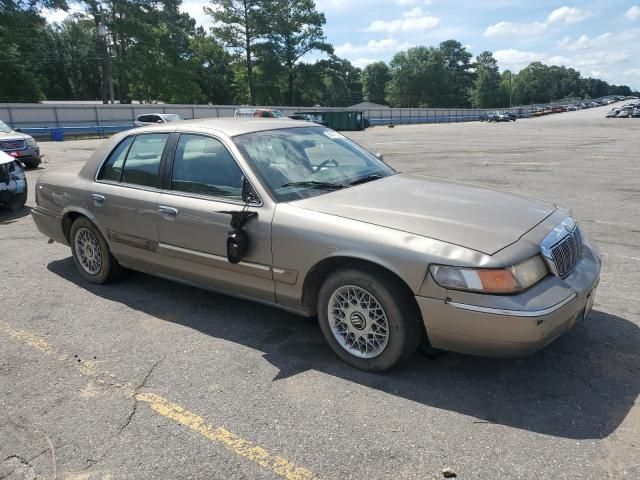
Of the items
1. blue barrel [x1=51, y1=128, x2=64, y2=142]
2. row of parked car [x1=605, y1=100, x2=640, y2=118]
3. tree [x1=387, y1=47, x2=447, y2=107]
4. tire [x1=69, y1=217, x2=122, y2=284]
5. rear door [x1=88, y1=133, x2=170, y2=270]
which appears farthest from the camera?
tree [x1=387, y1=47, x2=447, y2=107]

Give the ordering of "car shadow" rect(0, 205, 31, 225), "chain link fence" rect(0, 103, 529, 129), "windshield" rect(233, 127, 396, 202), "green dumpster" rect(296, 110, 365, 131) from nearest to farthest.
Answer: "windshield" rect(233, 127, 396, 202), "car shadow" rect(0, 205, 31, 225), "chain link fence" rect(0, 103, 529, 129), "green dumpster" rect(296, 110, 365, 131)

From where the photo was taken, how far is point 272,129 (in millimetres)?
4398

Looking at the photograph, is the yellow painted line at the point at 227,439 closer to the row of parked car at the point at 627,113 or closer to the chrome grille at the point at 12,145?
the chrome grille at the point at 12,145

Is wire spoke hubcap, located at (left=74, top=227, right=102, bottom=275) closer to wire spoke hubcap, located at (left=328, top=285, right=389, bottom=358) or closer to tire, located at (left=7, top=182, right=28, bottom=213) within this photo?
wire spoke hubcap, located at (left=328, top=285, right=389, bottom=358)

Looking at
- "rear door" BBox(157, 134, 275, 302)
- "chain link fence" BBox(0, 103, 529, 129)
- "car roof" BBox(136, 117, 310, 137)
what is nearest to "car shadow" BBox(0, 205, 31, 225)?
"car roof" BBox(136, 117, 310, 137)

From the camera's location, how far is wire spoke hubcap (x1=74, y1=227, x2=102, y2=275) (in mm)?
5094

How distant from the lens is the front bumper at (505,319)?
9.41 feet

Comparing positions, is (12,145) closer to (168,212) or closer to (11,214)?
(11,214)

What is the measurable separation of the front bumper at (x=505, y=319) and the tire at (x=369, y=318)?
13 centimetres

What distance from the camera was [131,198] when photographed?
179 inches

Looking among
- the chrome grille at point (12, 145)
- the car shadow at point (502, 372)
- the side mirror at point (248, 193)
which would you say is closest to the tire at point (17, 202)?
the car shadow at point (502, 372)

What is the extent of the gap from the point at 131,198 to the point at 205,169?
850 millimetres

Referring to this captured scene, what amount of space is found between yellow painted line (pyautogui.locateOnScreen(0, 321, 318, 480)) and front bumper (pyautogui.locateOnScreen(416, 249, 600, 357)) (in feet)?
3.67

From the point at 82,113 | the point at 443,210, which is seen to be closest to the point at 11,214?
the point at 443,210
